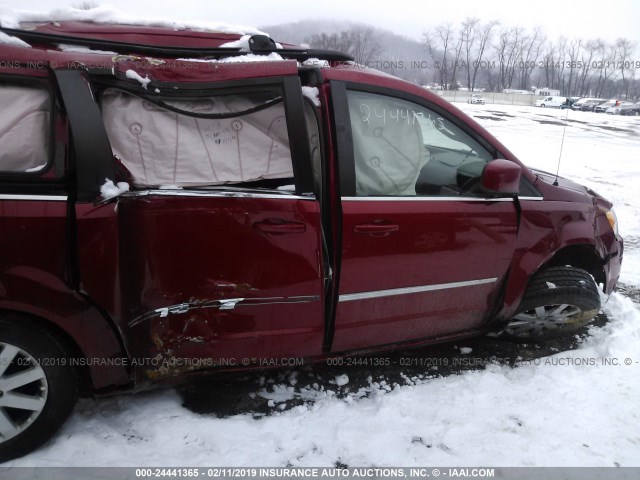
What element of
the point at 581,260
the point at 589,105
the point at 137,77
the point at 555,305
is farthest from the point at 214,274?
the point at 589,105

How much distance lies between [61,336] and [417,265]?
6.00 ft

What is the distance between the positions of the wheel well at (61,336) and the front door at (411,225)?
1282mm

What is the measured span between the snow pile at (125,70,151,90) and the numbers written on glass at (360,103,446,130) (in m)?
1.09

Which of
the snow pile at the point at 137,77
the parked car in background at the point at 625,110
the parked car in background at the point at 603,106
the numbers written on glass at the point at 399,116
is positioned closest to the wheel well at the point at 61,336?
the snow pile at the point at 137,77

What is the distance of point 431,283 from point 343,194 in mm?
782

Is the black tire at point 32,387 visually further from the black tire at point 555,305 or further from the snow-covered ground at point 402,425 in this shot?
the black tire at point 555,305

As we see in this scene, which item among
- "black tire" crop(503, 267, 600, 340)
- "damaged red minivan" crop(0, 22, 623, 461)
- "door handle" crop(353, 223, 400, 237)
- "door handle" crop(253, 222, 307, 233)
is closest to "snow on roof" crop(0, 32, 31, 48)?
"damaged red minivan" crop(0, 22, 623, 461)

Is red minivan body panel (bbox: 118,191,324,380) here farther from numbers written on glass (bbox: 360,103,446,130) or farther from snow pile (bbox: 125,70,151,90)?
numbers written on glass (bbox: 360,103,446,130)

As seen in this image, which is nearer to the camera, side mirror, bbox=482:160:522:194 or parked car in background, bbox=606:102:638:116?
side mirror, bbox=482:160:522:194

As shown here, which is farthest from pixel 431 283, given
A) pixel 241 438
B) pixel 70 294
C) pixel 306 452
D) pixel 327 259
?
pixel 70 294

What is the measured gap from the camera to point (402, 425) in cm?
257

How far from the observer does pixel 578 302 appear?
3240mm

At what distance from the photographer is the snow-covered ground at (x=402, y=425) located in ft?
7.59

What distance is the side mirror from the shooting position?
2.68 meters
